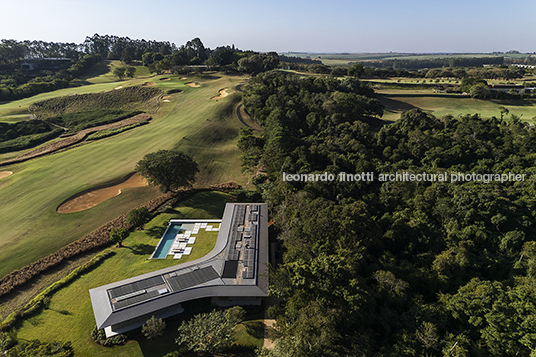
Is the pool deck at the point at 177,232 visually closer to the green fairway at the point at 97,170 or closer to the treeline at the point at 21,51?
the green fairway at the point at 97,170

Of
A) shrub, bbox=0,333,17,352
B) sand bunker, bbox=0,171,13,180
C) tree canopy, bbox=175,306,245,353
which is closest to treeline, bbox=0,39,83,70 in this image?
sand bunker, bbox=0,171,13,180

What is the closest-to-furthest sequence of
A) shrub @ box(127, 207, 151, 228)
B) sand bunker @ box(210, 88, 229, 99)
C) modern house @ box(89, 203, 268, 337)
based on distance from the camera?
1. modern house @ box(89, 203, 268, 337)
2. shrub @ box(127, 207, 151, 228)
3. sand bunker @ box(210, 88, 229, 99)

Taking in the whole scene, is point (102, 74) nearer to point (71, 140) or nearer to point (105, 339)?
point (71, 140)

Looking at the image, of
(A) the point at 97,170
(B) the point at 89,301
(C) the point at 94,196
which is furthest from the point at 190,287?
(A) the point at 97,170

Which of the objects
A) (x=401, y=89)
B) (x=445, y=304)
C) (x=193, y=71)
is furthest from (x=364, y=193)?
(x=193, y=71)

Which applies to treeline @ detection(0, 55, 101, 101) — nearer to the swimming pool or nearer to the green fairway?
the green fairway

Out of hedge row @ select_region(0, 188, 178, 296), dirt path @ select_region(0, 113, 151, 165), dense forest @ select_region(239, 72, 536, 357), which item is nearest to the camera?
dense forest @ select_region(239, 72, 536, 357)

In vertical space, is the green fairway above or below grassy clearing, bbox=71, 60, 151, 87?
below

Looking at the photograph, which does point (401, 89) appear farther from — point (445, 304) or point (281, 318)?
point (281, 318)
